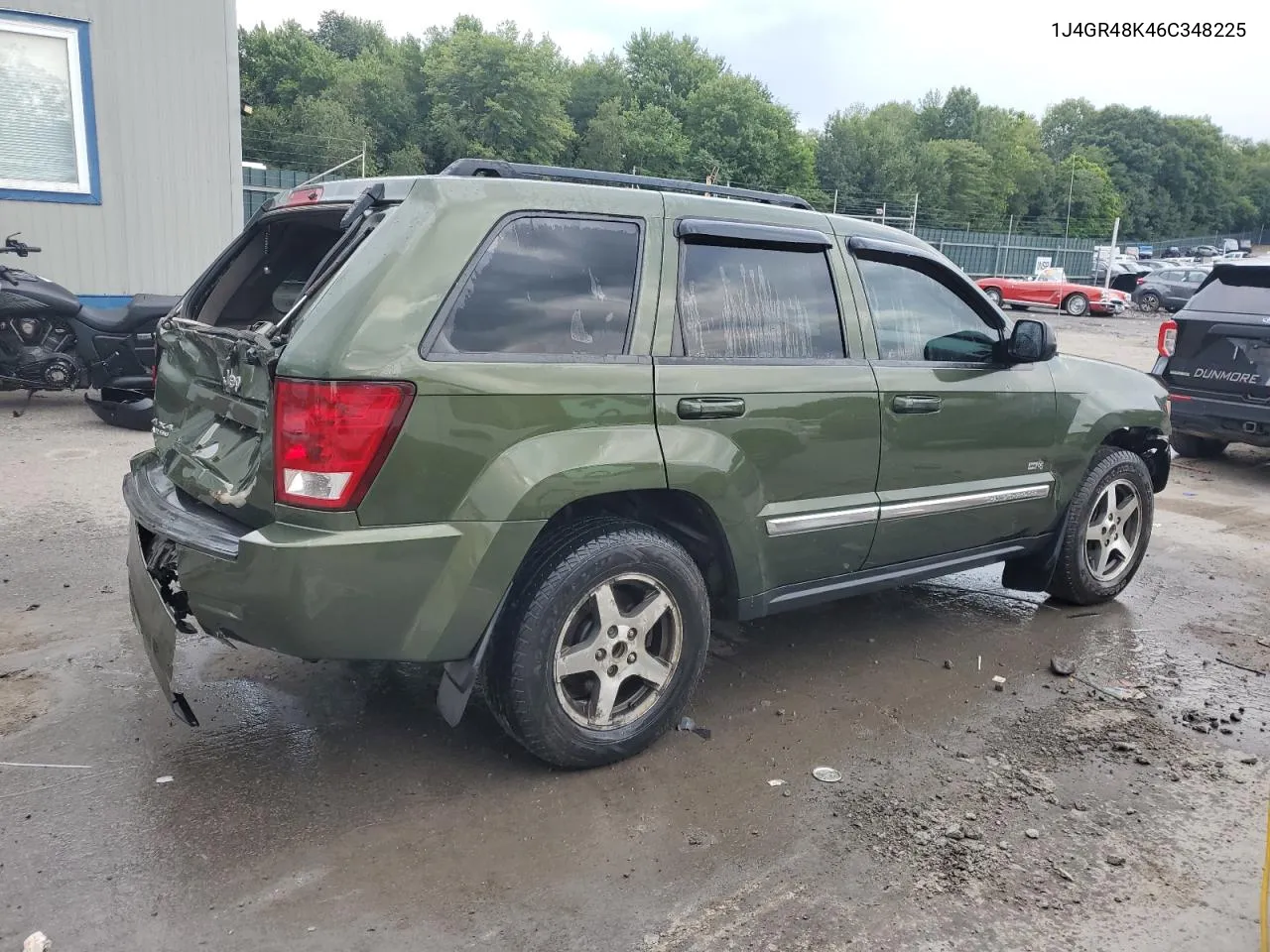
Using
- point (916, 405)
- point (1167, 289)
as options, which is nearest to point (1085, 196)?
point (1167, 289)

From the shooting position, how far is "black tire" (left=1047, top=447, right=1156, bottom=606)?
499 cm

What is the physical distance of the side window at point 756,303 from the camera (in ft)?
11.6

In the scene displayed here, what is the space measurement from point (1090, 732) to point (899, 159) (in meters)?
87.3

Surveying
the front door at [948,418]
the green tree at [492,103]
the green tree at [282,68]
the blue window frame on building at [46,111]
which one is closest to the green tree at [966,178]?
the green tree at [492,103]

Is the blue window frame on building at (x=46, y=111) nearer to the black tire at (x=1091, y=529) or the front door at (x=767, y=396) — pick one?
the front door at (x=767, y=396)

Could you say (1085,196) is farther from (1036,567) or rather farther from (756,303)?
(756,303)

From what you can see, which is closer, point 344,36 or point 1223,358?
point 1223,358

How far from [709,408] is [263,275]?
1.97 m

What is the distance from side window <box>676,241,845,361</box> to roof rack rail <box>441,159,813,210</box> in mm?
267

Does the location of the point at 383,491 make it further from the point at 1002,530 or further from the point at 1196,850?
the point at 1002,530

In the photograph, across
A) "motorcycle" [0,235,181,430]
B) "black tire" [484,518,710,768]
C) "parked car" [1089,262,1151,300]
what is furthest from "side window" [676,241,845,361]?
"parked car" [1089,262,1151,300]

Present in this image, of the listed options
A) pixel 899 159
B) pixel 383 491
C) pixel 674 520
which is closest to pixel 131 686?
pixel 383 491

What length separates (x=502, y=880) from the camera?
2809 mm

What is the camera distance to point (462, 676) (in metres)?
3.12
